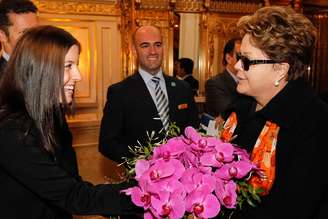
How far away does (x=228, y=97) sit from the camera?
306 cm

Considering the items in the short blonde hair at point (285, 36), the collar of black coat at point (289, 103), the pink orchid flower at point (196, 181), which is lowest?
the pink orchid flower at point (196, 181)

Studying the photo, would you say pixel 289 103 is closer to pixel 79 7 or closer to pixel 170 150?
pixel 170 150

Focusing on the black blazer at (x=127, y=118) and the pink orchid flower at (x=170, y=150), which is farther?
the black blazer at (x=127, y=118)

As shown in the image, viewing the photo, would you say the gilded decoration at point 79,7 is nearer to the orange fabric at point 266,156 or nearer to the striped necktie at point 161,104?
the striped necktie at point 161,104

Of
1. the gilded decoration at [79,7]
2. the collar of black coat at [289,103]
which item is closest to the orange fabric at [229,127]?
the collar of black coat at [289,103]

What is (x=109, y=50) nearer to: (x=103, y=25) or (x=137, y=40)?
(x=103, y=25)

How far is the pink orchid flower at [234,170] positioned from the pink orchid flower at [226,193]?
0.07 feet

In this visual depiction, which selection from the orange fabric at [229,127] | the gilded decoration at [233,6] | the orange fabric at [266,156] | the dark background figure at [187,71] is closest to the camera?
the orange fabric at [266,156]

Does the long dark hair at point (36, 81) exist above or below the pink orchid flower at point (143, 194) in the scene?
above

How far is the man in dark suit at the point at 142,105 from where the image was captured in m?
2.47

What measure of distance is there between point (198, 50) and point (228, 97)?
5.91 feet

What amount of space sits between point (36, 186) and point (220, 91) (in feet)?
6.57

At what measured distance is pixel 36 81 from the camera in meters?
1.37

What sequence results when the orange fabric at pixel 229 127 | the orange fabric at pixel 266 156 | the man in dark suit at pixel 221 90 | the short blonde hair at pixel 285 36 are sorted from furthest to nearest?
1. the man in dark suit at pixel 221 90
2. the orange fabric at pixel 229 127
3. the short blonde hair at pixel 285 36
4. the orange fabric at pixel 266 156
